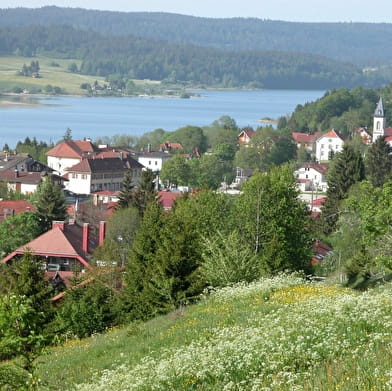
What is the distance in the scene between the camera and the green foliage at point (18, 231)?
116 feet

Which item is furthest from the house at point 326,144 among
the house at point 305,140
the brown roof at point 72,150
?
the brown roof at point 72,150

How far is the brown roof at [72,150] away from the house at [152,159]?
15.8ft

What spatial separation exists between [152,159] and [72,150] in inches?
301

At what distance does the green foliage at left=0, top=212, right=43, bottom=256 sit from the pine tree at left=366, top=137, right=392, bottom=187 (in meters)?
22.2

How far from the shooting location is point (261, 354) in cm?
894

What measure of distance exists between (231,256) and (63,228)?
1400 cm

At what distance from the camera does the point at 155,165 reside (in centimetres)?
8250

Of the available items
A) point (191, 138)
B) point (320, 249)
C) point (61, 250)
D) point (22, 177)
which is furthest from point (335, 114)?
point (61, 250)

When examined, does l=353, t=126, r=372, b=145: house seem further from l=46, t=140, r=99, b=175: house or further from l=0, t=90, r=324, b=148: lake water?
l=0, t=90, r=324, b=148: lake water

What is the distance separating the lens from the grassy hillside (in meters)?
8.35

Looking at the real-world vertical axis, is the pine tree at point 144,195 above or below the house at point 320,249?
above

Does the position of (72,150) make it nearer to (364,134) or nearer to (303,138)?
(303,138)

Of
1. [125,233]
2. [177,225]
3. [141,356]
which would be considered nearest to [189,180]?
[125,233]

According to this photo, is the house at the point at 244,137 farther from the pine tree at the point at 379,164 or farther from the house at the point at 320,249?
the house at the point at 320,249
